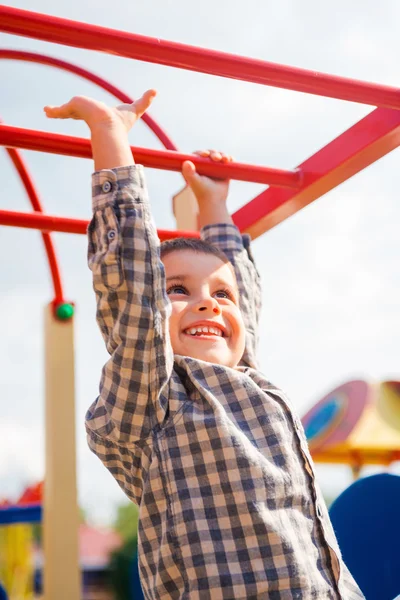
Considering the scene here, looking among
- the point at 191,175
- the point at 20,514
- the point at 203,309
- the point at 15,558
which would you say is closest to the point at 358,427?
the point at 15,558

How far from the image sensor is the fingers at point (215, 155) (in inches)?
55.6

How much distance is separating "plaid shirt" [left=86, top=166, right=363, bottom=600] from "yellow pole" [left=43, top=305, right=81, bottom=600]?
0.63 metres

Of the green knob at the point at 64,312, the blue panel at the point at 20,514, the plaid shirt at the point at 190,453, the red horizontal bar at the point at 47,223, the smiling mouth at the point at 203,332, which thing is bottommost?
the blue panel at the point at 20,514

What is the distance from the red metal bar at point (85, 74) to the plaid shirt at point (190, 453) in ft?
2.41

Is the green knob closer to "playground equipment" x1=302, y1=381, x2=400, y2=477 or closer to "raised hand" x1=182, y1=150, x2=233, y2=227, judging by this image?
"raised hand" x1=182, y1=150, x2=233, y2=227

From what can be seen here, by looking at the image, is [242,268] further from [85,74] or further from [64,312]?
[85,74]

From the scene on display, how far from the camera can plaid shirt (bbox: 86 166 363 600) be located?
944mm

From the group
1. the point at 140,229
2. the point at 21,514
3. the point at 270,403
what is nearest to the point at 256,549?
the point at 270,403

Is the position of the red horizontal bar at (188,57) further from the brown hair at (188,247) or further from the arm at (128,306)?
the brown hair at (188,247)

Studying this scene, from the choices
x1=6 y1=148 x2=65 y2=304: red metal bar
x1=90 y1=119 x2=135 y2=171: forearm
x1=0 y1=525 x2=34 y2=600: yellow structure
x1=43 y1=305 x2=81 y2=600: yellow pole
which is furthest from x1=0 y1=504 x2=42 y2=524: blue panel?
x1=0 y1=525 x2=34 y2=600: yellow structure

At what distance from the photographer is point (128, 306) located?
1.00 metres

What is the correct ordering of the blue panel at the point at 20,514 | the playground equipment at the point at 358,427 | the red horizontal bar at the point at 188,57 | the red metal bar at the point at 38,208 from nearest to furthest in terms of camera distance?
the red horizontal bar at the point at 188,57 < the red metal bar at the point at 38,208 < the blue panel at the point at 20,514 < the playground equipment at the point at 358,427

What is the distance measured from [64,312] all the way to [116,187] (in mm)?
786

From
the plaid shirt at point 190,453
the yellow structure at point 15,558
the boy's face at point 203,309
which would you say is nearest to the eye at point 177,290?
the boy's face at point 203,309
